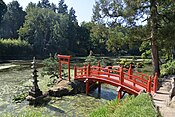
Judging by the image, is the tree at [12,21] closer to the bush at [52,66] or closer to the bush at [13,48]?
the bush at [13,48]

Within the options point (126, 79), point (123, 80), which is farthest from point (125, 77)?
point (123, 80)

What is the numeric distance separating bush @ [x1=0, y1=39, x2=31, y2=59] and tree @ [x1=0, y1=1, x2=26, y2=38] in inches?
514

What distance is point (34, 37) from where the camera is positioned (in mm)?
45375

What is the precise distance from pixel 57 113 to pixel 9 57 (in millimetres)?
33477

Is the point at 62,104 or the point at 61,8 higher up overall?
the point at 61,8

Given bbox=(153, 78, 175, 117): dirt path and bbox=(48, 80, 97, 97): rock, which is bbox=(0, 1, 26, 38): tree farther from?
bbox=(153, 78, 175, 117): dirt path

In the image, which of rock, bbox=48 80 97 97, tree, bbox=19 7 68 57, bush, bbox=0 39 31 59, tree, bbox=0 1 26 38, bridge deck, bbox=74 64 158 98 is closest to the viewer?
bridge deck, bbox=74 64 158 98

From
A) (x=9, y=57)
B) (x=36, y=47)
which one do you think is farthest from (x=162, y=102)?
(x=36, y=47)

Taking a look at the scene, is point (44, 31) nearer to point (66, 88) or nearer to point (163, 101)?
point (66, 88)

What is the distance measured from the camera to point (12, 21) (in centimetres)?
5547

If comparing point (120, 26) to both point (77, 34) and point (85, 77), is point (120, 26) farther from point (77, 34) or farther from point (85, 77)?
point (77, 34)

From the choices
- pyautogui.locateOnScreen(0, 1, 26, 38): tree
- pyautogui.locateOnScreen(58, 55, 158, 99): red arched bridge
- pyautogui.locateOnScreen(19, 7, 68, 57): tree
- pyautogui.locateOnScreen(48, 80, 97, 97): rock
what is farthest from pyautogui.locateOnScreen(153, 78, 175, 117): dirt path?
pyautogui.locateOnScreen(0, 1, 26, 38): tree

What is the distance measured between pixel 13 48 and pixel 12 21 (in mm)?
16750

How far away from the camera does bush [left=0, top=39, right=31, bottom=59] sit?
40.1 meters
